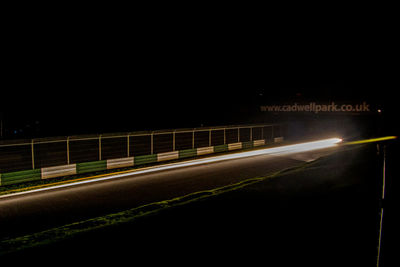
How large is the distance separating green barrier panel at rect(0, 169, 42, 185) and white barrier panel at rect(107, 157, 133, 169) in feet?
11.8

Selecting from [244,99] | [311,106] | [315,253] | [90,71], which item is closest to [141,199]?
[315,253]

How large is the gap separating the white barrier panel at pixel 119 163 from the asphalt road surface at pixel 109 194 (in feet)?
8.90

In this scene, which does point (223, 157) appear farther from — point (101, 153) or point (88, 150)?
point (88, 150)

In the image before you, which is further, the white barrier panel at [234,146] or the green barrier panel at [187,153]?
the white barrier panel at [234,146]

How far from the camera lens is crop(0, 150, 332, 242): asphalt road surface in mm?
8531

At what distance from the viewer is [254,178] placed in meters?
12.9

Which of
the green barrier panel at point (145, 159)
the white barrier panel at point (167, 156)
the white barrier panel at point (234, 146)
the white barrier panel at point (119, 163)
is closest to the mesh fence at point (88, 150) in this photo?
the white barrier panel at point (234, 146)

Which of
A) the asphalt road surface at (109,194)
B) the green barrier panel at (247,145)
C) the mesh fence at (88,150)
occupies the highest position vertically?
the green barrier panel at (247,145)

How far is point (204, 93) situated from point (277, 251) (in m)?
54.7

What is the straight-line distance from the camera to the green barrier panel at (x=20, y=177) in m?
12.6

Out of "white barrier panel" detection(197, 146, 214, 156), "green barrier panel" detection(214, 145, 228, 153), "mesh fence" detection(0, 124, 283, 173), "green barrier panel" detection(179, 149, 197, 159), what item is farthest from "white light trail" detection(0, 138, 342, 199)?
"mesh fence" detection(0, 124, 283, 173)

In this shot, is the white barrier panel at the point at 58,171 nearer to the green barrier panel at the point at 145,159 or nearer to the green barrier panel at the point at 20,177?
the green barrier panel at the point at 20,177

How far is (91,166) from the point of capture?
15.5m

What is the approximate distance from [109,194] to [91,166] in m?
5.25
